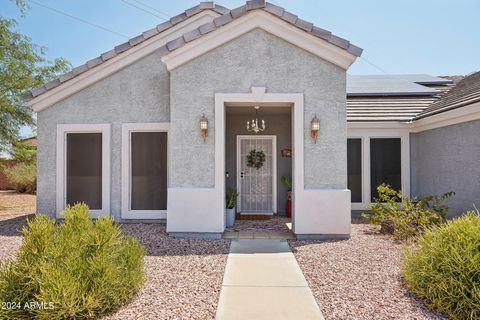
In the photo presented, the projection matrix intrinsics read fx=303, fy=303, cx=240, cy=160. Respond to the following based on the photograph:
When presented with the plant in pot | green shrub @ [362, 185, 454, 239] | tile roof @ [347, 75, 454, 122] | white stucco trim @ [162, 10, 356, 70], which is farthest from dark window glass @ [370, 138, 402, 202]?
white stucco trim @ [162, 10, 356, 70]

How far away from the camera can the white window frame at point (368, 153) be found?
39.2ft

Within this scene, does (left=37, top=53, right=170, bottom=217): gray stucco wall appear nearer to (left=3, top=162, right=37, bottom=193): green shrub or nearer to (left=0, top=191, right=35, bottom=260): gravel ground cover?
(left=0, top=191, right=35, bottom=260): gravel ground cover

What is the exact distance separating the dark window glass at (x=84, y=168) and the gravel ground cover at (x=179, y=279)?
297cm

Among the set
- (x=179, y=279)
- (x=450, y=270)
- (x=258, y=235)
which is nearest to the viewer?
(x=450, y=270)

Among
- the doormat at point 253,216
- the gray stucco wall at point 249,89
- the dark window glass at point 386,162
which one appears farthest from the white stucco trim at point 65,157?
the dark window glass at point 386,162

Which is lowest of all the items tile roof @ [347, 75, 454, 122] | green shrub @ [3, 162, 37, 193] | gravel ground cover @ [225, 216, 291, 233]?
gravel ground cover @ [225, 216, 291, 233]

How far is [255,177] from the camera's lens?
43.8 feet

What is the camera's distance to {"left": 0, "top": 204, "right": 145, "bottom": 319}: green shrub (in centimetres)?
415

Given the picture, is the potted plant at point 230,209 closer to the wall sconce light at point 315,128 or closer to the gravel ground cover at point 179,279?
the gravel ground cover at point 179,279

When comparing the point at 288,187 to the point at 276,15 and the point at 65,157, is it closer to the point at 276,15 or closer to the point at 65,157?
the point at 276,15

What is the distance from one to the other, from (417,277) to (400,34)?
17150mm

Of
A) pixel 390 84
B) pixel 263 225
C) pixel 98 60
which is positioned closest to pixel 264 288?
pixel 263 225

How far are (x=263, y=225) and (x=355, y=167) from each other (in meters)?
4.49

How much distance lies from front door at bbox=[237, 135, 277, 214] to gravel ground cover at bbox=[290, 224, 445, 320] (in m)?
4.88
